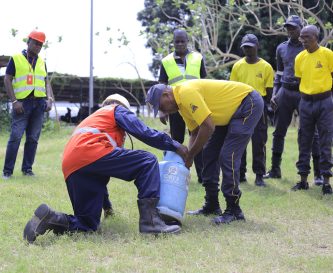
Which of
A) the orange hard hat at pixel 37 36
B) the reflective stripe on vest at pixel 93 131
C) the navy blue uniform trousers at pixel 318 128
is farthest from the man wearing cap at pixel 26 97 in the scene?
the navy blue uniform trousers at pixel 318 128

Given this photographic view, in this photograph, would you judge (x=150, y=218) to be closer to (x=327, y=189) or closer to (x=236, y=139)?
(x=236, y=139)

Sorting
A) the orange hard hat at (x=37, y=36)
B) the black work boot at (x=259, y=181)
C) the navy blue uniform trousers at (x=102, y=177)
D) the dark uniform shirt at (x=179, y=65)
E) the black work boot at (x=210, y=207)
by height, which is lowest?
the black work boot at (x=259, y=181)

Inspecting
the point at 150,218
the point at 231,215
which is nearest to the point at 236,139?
the point at 231,215

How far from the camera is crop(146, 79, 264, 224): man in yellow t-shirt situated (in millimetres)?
5227

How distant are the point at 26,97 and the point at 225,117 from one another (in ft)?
12.6

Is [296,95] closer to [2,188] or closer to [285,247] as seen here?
[285,247]

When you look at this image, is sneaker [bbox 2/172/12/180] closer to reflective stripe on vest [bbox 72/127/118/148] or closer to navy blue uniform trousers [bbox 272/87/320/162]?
reflective stripe on vest [bbox 72/127/118/148]

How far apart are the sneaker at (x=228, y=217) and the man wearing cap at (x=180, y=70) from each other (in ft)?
6.49

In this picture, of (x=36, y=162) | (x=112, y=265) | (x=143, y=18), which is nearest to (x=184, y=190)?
(x=112, y=265)

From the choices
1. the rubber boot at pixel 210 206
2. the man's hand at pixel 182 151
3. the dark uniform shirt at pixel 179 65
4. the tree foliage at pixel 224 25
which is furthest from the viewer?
the tree foliage at pixel 224 25

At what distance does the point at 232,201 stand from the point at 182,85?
135 centimetres

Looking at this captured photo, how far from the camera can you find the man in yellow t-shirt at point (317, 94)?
7.19 m

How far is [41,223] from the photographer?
15.9 ft

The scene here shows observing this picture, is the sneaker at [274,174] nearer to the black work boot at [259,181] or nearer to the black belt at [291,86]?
the black work boot at [259,181]
